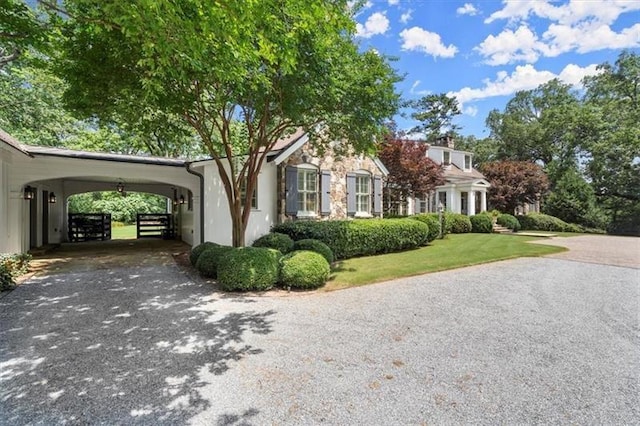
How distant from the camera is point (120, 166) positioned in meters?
10.8

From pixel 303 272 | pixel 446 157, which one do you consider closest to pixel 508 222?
pixel 446 157

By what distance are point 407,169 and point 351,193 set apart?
4542 millimetres

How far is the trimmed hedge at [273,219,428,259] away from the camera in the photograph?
10422 millimetres

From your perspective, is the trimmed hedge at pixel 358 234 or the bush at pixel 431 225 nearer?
the trimmed hedge at pixel 358 234

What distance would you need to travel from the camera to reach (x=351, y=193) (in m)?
13.7

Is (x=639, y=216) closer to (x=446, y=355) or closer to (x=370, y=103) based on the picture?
(x=370, y=103)

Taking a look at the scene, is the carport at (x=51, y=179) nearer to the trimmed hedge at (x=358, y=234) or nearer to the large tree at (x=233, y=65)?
the large tree at (x=233, y=65)

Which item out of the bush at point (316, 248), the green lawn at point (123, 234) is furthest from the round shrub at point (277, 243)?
the green lawn at point (123, 234)

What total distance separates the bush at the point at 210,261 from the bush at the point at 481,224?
15936mm

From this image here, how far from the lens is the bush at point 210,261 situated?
7.84 metres

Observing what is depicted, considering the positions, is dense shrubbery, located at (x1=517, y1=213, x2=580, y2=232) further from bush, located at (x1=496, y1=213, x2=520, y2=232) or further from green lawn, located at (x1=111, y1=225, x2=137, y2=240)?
green lawn, located at (x1=111, y1=225, x2=137, y2=240)

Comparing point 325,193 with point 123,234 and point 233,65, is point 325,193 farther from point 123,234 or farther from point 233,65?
point 123,234

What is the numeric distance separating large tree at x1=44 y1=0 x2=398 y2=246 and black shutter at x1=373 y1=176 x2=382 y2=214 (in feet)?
16.3

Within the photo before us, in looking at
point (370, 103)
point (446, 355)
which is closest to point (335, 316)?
point (446, 355)
